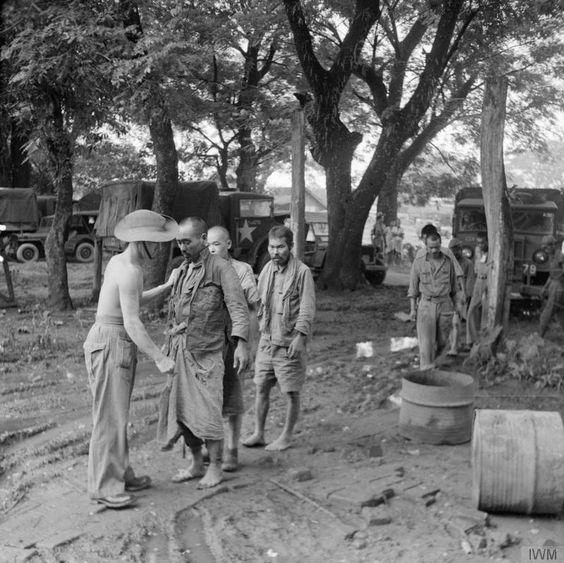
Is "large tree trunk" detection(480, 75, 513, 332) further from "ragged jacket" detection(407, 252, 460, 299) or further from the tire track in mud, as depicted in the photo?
the tire track in mud

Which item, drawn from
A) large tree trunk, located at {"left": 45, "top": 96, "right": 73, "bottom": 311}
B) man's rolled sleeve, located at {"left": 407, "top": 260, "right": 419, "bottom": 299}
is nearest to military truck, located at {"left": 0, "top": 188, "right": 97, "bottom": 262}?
large tree trunk, located at {"left": 45, "top": 96, "right": 73, "bottom": 311}

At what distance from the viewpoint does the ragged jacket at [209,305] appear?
5.43 meters

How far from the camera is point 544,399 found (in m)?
8.00

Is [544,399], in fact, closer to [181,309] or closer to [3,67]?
[181,309]

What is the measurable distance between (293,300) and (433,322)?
2549 millimetres

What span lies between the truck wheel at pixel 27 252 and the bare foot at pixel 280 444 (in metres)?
18.3

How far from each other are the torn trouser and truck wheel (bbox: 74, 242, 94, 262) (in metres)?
17.9

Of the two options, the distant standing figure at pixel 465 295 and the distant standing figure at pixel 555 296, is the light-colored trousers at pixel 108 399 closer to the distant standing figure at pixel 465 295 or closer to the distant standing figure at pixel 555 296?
the distant standing figure at pixel 465 295

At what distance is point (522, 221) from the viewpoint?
1581 centimetres

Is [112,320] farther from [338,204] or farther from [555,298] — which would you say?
[338,204]

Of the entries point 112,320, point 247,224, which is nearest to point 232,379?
point 112,320

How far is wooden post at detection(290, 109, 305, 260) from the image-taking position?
9688 millimetres

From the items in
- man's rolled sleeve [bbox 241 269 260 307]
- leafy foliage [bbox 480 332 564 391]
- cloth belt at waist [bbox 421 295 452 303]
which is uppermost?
man's rolled sleeve [bbox 241 269 260 307]

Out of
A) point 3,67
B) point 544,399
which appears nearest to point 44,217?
point 3,67
